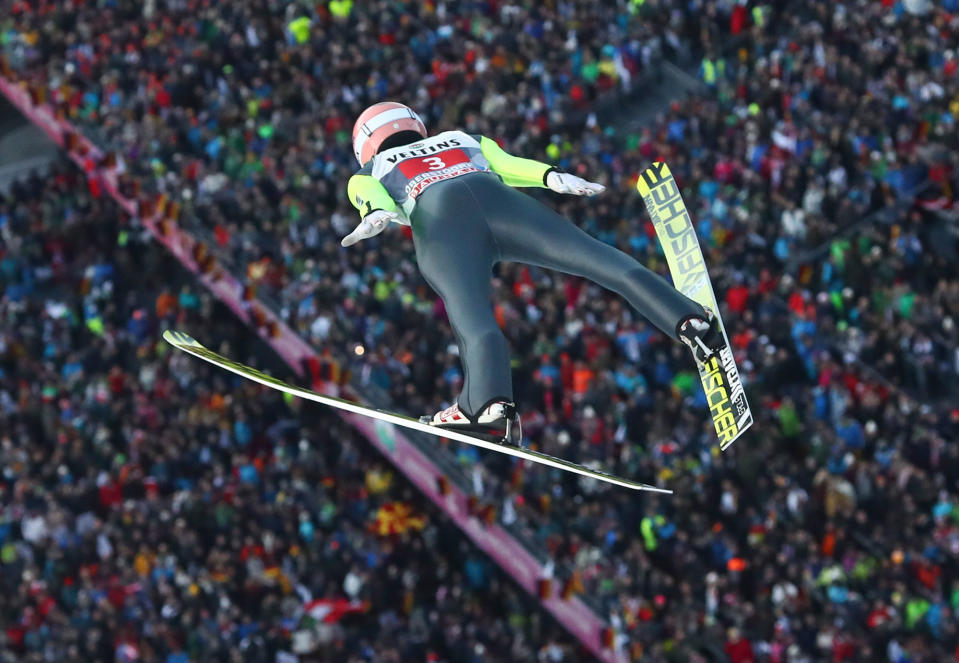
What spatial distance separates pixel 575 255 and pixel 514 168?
0.79 m

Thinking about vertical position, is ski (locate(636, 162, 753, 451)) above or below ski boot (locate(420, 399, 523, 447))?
above

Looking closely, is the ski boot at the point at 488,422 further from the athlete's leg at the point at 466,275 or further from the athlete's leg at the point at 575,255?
the athlete's leg at the point at 575,255

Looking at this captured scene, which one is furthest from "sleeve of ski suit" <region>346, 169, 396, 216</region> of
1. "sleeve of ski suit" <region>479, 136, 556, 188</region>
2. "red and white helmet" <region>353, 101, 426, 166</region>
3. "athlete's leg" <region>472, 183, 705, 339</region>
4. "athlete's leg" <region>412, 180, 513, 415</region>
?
"sleeve of ski suit" <region>479, 136, 556, 188</region>

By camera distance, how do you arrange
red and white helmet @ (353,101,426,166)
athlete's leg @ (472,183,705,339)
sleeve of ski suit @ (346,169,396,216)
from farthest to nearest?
red and white helmet @ (353,101,426,166) < sleeve of ski suit @ (346,169,396,216) < athlete's leg @ (472,183,705,339)

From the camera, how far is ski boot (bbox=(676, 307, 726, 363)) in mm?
10781

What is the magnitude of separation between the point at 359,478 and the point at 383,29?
334 inches

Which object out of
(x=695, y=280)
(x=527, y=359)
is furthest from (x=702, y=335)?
(x=527, y=359)

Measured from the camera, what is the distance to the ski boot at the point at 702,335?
10.8m

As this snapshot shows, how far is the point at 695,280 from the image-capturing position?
38.3 ft

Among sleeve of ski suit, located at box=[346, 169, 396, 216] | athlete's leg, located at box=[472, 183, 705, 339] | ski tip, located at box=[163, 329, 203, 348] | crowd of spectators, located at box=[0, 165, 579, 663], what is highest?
crowd of spectators, located at box=[0, 165, 579, 663]

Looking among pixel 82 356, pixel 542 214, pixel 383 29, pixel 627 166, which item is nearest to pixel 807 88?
pixel 627 166

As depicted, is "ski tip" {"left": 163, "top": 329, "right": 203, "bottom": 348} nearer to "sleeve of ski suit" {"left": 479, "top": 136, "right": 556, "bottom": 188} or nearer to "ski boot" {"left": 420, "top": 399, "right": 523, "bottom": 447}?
"ski boot" {"left": 420, "top": 399, "right": 523, "bottom": 447}

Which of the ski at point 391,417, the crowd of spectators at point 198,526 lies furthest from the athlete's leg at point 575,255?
the crowd of spectators at point 198,526

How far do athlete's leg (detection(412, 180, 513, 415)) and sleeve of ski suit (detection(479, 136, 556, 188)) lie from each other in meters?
0.42
